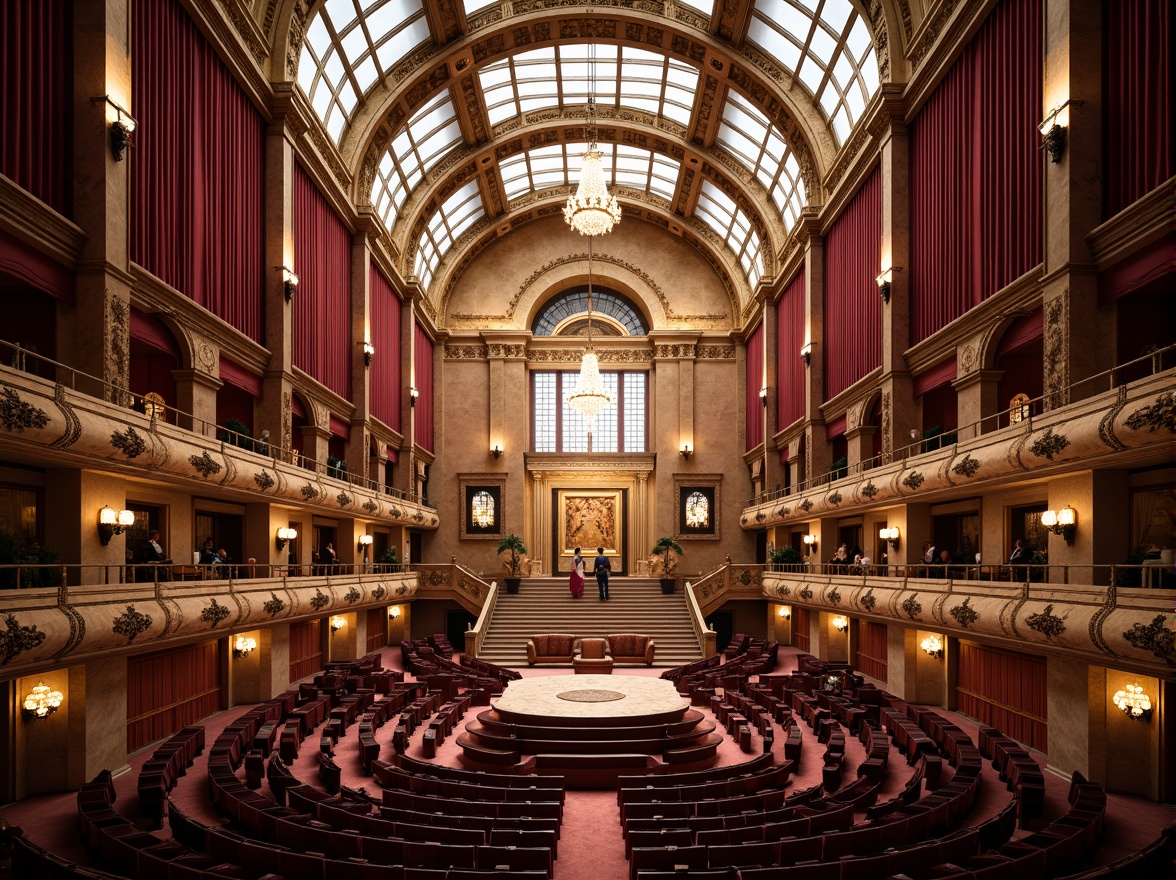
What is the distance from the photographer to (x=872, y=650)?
80.9 feet

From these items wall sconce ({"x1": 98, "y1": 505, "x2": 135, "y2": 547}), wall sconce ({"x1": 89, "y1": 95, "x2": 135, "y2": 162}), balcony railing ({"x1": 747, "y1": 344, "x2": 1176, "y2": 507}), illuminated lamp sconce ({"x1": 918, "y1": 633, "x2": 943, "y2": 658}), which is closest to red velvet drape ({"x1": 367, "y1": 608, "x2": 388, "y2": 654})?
balcony railing ({"x1": 747, "y1": 344, "x2": 1176, "y2": 507})

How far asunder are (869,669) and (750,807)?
14437 millimetres

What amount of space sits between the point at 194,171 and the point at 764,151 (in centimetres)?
2084

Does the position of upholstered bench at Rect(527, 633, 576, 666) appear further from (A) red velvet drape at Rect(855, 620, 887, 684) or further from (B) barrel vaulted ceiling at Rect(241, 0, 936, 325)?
(B) barrel vaulted ceiling at Rect(241, 0, 936, 325)

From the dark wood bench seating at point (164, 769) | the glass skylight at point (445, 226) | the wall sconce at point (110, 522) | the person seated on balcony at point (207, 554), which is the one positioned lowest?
the dark wood bench seating at point (164, 769)

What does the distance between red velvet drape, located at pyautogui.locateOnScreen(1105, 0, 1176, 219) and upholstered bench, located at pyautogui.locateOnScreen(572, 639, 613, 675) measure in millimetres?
17037

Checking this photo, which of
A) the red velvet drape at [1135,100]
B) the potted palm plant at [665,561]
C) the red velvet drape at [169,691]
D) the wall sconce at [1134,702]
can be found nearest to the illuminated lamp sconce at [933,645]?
the wall sconce at [1134,702]

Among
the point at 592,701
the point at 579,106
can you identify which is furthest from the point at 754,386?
→ the point at 592,701

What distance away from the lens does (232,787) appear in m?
11.9

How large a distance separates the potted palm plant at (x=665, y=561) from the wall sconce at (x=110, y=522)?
894 inches

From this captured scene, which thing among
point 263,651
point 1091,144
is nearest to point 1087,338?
point 1091,144

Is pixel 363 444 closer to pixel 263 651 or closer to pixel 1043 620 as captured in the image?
pixel 263 651

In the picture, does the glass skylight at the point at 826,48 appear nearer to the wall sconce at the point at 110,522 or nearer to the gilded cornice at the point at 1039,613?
the gilded cornice at the point at 1039,613

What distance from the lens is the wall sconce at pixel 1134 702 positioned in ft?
41.8
